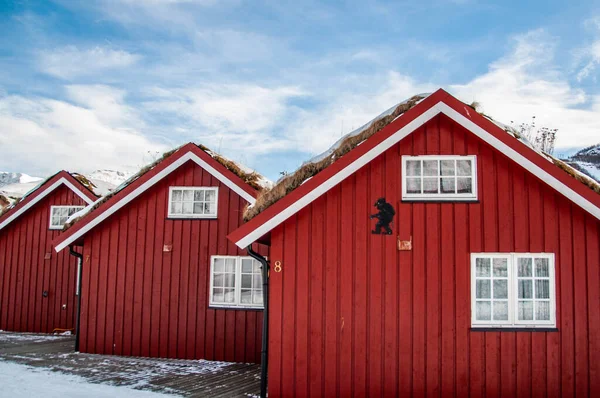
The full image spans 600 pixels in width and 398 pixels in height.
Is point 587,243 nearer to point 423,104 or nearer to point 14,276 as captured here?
point 423,104

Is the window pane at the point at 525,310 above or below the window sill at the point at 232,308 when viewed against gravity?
above

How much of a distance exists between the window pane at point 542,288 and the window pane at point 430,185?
2.02m

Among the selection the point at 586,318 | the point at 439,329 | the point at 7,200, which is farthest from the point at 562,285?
the point at 7,200

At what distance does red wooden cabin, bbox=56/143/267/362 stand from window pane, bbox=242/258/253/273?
2 cm

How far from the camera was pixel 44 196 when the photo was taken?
1439 centimetres

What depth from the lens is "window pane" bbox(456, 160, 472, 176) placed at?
7.43m

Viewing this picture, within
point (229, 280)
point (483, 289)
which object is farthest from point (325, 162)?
point (229, 280)

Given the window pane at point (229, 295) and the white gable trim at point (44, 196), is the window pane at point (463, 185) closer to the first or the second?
the window pane at point (229, 295)

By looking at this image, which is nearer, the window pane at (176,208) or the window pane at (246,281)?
the window pane at (246,281)

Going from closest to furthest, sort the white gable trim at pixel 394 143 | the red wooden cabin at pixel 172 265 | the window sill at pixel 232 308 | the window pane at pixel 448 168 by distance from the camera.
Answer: the white gable trim at pixel 394 143, the window pane at pixel 448 168, the window sill at pixel 232 308, the red wooden cabin at pixel 172 265

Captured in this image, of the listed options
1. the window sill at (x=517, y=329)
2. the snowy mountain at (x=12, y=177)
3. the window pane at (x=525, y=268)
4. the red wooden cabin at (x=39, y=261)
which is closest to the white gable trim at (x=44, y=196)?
the red wooden cabin at (x=39, y=261)

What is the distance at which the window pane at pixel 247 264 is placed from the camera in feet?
33.8

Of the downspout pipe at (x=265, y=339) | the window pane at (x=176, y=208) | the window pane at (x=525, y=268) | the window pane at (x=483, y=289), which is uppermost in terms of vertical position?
the window pane at (x=176, y=208)

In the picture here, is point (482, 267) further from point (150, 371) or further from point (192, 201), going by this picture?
point (192, 201)
